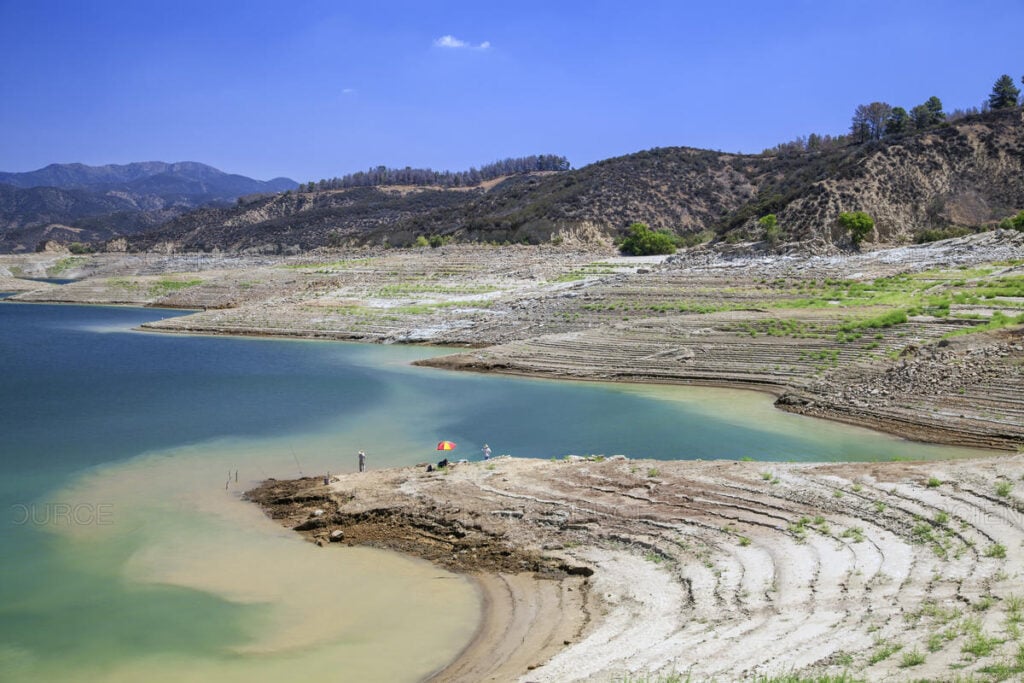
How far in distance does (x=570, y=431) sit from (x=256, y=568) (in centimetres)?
1190

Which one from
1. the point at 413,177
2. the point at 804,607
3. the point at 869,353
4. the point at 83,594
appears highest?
the point at 413,177

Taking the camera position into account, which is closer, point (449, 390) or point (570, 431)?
point (570, 431)

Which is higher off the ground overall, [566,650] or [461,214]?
[461,214]

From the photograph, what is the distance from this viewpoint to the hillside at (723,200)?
62.4 m

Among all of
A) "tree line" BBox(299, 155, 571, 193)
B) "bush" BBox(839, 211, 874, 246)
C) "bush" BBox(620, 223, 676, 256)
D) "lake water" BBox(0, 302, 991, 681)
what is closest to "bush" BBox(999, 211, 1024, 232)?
"bush" BBox(839, 211, 874, 246)

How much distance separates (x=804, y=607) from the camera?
34.9 feet

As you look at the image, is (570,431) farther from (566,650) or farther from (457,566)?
(566,650)

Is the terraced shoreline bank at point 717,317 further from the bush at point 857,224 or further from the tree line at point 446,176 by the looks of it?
the tree line at point 446,176

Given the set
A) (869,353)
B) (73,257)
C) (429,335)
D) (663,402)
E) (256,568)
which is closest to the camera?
(256,568)

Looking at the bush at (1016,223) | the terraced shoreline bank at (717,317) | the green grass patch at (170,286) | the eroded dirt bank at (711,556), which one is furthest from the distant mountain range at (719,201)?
the eroded dirt bank at (711,556)

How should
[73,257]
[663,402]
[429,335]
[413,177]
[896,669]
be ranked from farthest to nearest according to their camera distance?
1. [413,177]
2. [73,257]
3. [429,335]
4. [663,402]
5. [896,669]

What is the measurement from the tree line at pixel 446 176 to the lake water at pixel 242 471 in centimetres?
14161

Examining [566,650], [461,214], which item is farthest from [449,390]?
[461,214]

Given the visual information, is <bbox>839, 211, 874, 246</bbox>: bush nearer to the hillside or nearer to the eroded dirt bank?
the hillside
